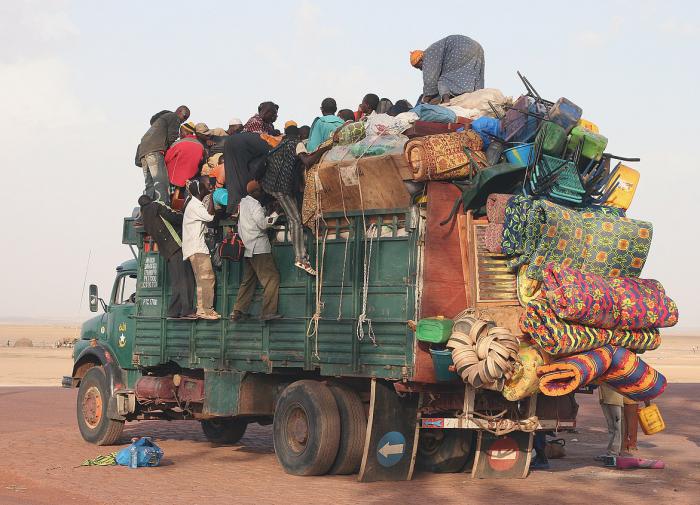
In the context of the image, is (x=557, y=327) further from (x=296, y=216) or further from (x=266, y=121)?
(x=266, y=121)

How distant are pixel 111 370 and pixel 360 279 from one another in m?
4.97

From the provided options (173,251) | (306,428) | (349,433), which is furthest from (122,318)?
(349,433)

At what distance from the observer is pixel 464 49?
42.1 ft

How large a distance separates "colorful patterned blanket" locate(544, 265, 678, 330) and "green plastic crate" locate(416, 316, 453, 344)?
95 cm

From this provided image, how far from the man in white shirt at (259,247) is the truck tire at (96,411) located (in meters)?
3.44

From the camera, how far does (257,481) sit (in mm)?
10984

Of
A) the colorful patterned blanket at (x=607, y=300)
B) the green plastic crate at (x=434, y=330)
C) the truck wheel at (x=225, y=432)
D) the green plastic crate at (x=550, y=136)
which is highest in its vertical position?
the green plastic crate at (x=550, y=136)

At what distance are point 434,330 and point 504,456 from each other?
7.37 ft

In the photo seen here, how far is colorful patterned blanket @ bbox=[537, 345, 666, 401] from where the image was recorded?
9.76 metres

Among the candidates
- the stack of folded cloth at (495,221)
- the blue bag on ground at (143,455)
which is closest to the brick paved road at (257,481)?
the blue bag on ground at (143,455)

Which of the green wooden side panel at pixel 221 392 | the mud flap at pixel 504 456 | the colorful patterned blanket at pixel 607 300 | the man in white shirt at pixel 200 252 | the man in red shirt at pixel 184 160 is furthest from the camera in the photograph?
the man in red shirt at pixel 184 160

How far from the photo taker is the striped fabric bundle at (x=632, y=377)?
33.5 feet

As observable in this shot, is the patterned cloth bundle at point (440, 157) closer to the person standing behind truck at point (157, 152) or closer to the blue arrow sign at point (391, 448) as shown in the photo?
the blue arrow sign at point (391, 448)

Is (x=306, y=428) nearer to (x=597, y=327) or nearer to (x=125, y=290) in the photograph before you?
(x=597, y=327)
